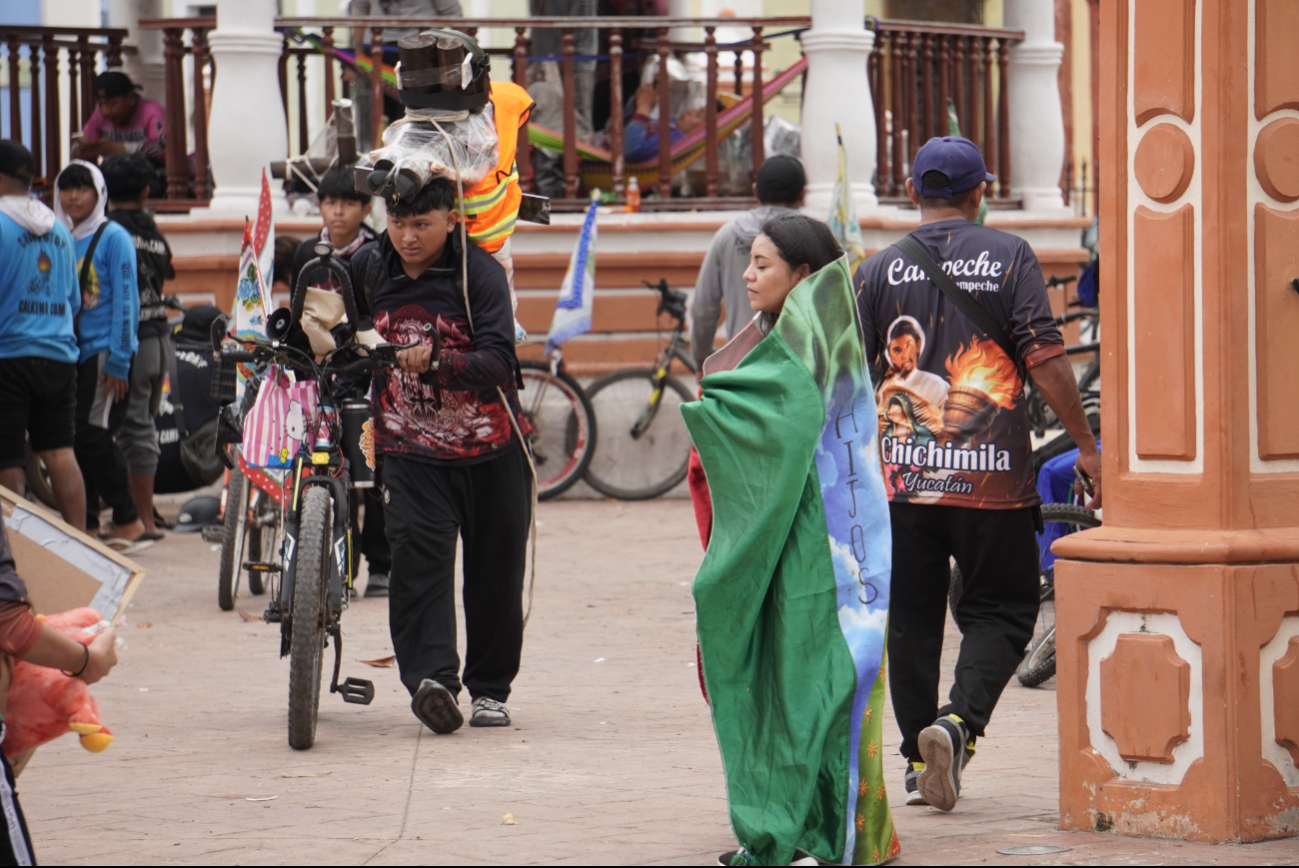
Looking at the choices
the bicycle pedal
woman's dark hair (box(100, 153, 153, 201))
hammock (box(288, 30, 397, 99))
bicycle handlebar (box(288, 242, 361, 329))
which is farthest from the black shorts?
hammock (box(288, 30, 397, 99))

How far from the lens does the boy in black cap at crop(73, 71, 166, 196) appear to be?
14.3 metres

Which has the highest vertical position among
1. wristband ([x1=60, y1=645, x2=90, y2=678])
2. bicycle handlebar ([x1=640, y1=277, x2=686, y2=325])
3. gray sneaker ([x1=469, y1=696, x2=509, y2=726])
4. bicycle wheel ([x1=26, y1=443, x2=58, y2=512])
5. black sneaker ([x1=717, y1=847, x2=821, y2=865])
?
bicycle handlebar ([x1=640, y1=277, x2=686, y2=325])

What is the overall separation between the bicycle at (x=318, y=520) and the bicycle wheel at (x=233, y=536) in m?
2.41

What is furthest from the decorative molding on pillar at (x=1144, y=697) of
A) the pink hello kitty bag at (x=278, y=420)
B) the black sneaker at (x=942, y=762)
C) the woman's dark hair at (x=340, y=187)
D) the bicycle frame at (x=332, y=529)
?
the woman's dark hair at (x=340, y=187)

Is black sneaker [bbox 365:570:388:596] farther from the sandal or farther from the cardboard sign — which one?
the cardboard sign

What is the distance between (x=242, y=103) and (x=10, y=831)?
10229 millimetres

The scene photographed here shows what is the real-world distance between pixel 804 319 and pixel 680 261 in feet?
30.4

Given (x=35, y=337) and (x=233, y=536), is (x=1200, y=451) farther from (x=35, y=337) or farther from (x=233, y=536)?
(x=35, y=337)

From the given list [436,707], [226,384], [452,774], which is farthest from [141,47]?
[452,774]

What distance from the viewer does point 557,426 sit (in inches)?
517

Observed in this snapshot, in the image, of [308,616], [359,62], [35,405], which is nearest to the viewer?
[308,616]

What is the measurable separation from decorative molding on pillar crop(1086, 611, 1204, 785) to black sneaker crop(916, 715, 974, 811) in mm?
371

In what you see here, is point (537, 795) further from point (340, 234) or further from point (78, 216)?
point (78, 216)

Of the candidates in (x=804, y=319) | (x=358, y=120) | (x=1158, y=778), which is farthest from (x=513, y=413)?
(x=358, y=120)
